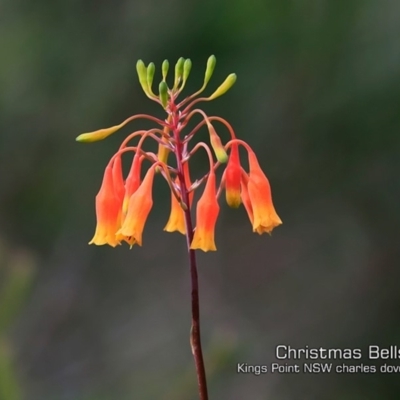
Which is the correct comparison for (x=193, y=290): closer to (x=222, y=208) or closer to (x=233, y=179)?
(x=233, y=179)

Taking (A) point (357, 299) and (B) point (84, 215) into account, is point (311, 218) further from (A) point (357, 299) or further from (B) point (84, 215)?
(B) point (84, 215)

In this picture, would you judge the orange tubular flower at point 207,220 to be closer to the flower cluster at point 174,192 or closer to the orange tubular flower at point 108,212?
the flower cluster at point 174,192

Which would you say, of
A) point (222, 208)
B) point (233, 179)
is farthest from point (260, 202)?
point (222, 208)

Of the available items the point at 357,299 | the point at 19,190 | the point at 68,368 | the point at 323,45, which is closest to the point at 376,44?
the point at 323,45

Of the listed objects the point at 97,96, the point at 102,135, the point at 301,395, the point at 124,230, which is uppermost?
the point at 97,96

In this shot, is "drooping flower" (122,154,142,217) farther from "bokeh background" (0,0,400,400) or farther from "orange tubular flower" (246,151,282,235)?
"bokeh background" (0,0,400,400)

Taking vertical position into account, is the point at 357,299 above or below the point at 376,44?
below
